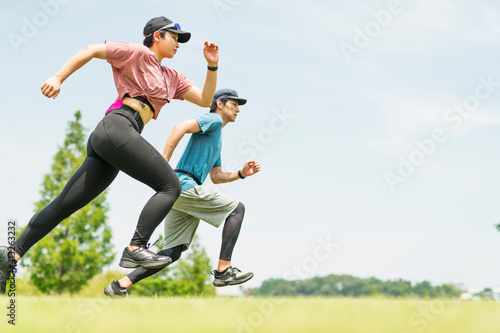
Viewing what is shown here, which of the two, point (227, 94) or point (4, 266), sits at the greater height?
point (227, 94)

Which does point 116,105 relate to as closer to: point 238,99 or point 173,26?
point 173,26

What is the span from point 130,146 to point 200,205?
169 cm

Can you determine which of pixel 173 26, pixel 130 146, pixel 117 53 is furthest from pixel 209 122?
pixel 130 146

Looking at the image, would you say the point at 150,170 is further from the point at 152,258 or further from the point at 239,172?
the point at 239,172

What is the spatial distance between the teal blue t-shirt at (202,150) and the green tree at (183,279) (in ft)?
66.0

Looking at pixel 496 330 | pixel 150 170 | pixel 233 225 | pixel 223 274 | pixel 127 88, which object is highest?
pixel 127 88

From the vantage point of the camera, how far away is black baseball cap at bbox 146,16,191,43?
421 cm

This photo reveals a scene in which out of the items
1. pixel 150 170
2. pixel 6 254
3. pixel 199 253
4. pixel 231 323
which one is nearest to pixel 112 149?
pixel 150 170

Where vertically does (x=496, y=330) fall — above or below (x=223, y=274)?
below

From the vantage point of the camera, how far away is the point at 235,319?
11.5 ft

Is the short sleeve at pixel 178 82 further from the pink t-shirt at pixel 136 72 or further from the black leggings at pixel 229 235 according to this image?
the black leggings at pixel 229 235

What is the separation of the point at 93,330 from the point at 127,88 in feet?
6.30

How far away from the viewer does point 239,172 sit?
5594mm

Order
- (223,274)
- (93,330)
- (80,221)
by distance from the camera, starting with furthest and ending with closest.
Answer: (80,221) → (223,274) → (93,330)
